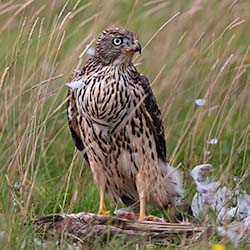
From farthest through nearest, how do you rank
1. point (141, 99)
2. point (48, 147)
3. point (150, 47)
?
point (150, 47) < point (48, 147) < point (141, 99)

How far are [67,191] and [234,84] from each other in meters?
1.23

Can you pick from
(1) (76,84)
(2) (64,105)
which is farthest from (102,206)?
(2) (64,105)

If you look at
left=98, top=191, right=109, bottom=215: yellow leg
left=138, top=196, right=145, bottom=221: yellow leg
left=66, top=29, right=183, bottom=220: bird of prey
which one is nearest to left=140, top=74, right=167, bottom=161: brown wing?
left=66, top=29, right=183, bottom=220: bird of prey

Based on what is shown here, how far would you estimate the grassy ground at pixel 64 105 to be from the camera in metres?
6.43

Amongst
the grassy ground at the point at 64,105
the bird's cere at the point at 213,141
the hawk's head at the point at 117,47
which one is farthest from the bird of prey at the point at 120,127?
the bird's cere at the point at 213,141

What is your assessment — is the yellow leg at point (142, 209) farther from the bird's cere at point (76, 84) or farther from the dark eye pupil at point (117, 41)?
the dark eye pupil at point (117, 41)

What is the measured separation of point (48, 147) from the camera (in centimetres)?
757

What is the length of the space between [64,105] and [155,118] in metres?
1.19

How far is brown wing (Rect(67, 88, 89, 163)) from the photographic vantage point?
6854mm

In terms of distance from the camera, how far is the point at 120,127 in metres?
6.73

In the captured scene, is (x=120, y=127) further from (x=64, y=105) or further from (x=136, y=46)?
(x=64, y=105)

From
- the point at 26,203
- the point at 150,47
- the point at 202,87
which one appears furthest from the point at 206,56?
the point at 26,203

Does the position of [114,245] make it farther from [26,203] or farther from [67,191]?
[67,191]

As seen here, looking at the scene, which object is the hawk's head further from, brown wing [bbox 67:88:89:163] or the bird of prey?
brown wing [bbox 67:88:89:163]
